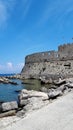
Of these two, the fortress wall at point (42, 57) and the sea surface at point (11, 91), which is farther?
the fortress wall at point (42, 57)

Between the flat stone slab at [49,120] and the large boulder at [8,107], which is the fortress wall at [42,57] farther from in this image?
the flat stone slab at [49,120]

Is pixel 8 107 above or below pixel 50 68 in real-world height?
below

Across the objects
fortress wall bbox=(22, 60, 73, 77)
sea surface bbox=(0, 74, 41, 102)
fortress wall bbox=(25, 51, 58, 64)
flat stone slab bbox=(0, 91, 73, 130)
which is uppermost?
fortress wall bbox=(25, 51, 58, 64)

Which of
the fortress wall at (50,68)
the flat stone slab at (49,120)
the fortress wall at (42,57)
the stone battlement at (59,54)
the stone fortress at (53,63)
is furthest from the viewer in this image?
the fortress wall at (42,57)

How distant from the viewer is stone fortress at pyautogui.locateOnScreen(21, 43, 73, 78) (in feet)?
142

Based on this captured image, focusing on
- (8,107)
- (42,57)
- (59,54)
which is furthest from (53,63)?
(8,107)

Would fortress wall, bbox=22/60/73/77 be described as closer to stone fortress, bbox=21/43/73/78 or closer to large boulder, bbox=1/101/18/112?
stone fortress, bbox=21/43/73/78

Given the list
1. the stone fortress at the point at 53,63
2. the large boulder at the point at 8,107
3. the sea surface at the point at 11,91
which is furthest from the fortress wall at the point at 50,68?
the large boulder at the point at 8,107

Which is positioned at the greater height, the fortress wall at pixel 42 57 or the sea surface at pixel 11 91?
the fortress wall at pixel 42 57

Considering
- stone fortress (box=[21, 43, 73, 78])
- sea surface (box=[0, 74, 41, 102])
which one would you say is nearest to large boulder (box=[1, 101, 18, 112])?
sea surface (box=[0, 74, 41, 102])

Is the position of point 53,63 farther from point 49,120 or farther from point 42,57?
point 49,120

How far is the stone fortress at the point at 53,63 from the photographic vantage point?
43.4 meters

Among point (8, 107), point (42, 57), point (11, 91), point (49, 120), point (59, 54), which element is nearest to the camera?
point (49, 120)

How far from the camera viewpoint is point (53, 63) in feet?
148
